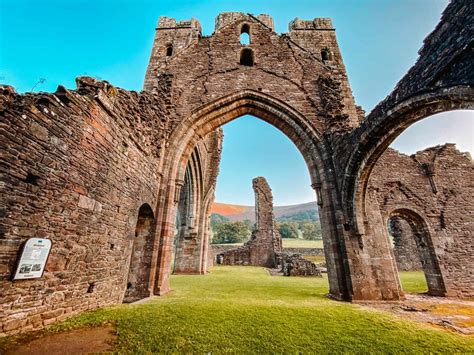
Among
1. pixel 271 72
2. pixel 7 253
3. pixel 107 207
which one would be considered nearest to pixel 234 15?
pixel 271 72

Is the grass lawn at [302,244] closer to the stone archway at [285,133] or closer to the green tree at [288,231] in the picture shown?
the green tree at [288,231]

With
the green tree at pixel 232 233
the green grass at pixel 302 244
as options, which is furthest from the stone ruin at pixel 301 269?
the green tree at pixel 232 233

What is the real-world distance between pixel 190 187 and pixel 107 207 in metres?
8.31

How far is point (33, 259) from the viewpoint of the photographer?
107 inches

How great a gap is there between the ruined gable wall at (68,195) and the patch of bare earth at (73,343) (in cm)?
40

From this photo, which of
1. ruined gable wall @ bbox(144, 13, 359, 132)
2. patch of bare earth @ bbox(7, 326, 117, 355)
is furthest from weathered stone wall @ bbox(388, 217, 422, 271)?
patch of bare earth @ bbox(7, 326, 117, 355)

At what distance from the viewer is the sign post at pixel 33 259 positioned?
2582mm

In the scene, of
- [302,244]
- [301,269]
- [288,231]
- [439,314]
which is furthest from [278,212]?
[439,314]

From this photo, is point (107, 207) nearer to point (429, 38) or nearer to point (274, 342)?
point (274, 342)

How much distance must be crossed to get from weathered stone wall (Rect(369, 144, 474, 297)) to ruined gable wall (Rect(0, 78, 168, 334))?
8530 mm

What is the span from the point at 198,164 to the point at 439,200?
38.8 feet

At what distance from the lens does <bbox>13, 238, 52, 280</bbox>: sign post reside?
2.58 m

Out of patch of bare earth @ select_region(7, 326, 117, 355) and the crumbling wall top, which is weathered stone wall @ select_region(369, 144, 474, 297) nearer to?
the crumbling wall top

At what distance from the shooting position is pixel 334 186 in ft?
21.4
